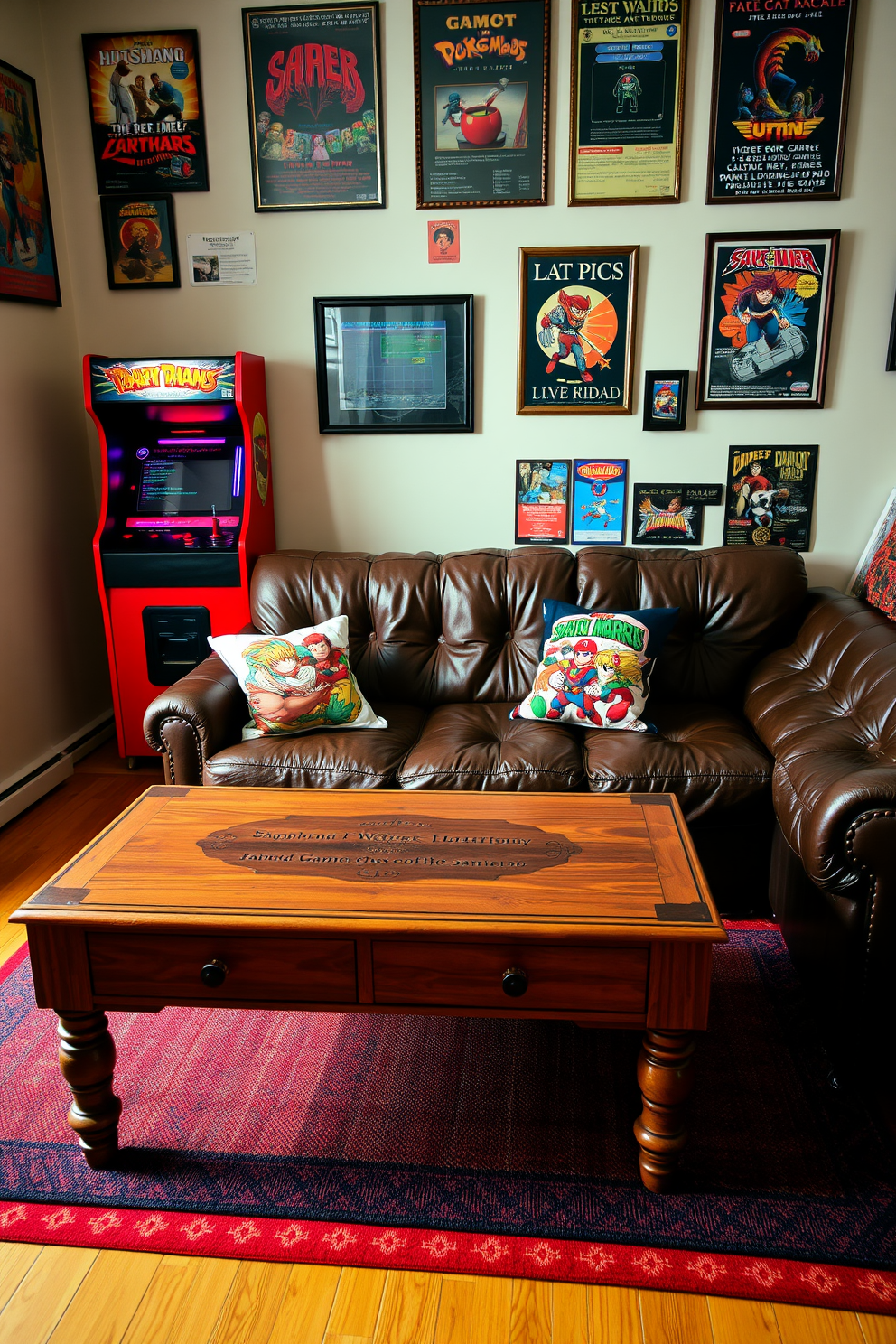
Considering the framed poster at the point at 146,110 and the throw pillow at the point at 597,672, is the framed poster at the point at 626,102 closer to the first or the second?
the framed poster at the point at 146,110

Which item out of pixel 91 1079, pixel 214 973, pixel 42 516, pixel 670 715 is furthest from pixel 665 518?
pixel 91 1079

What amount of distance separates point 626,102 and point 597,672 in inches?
74.3

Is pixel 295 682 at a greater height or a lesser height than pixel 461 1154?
greater

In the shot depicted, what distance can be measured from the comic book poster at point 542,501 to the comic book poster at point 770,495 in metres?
0.58

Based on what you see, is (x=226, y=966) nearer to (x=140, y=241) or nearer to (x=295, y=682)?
(x=295, y=682)

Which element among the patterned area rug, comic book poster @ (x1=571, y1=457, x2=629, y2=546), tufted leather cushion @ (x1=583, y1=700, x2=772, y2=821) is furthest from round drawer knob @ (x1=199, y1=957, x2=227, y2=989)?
comic book poster @ (x1=571, y1=457, x2=629, y2=546)

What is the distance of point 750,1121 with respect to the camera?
1.77m

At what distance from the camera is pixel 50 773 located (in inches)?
128

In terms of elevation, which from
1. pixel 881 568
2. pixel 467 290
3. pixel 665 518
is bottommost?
pixel 881 568

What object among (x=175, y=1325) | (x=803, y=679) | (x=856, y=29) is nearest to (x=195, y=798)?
(x=175, y=1325)

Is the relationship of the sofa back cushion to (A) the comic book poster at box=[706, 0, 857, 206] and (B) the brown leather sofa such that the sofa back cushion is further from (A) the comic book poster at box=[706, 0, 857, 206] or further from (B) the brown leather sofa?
(A) the comic book poster at box=[706, 0, 857, 206]

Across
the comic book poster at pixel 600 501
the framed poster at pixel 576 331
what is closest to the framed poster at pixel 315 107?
the framed poster at pixel 576 331

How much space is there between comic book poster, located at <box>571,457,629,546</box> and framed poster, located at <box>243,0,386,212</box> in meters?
1.16

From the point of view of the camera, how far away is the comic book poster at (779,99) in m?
2.84
